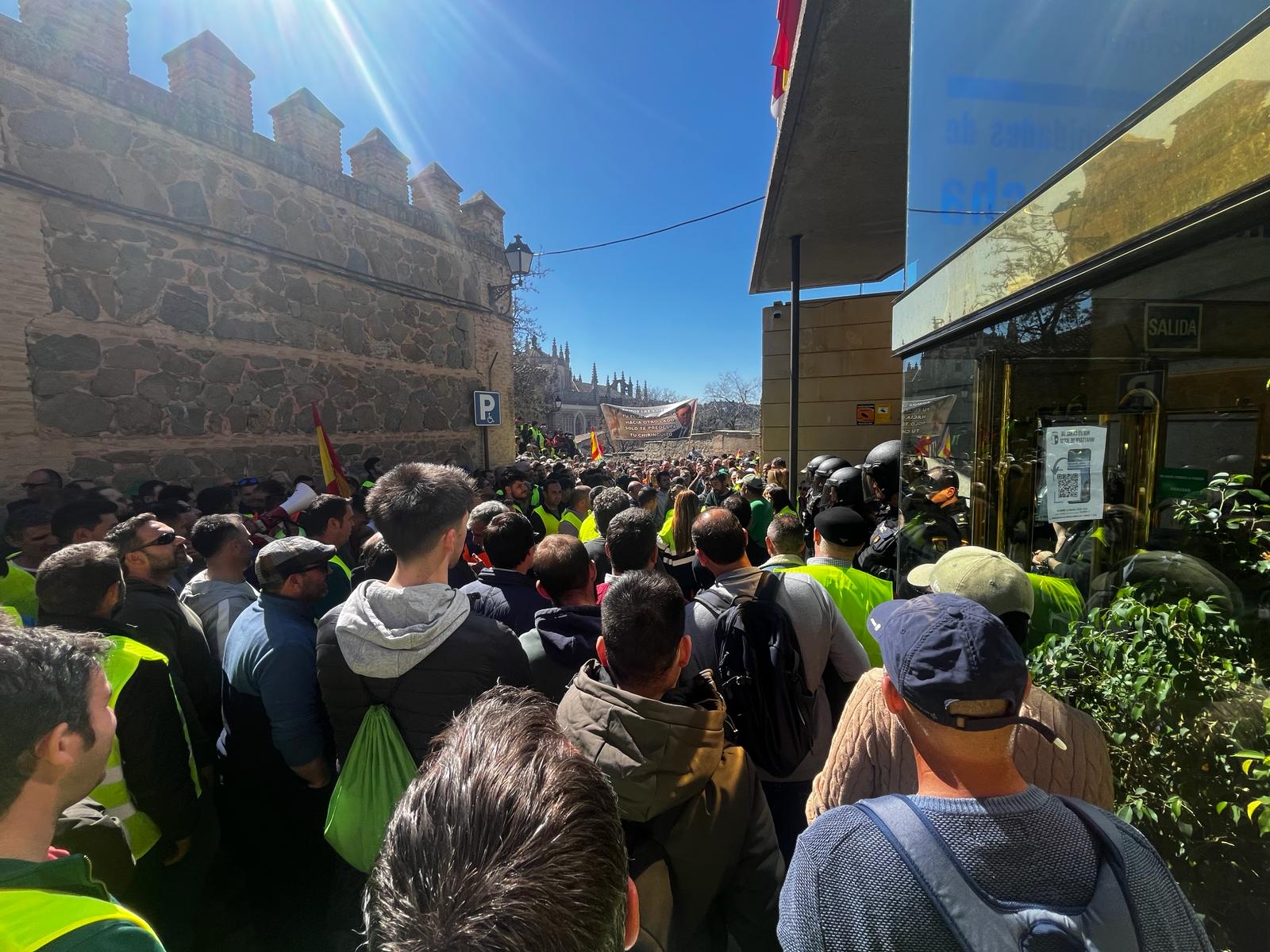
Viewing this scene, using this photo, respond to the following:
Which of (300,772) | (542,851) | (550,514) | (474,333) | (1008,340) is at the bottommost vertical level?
(300,772)

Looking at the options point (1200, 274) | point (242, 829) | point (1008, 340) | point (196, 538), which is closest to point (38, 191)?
point (196, 538)

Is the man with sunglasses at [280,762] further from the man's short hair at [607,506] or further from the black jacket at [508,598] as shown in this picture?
the man's short hair at [607,506]

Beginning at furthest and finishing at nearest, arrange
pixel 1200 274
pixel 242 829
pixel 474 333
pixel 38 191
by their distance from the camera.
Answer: pixel 474 333 → pixel 38 191 → pixel 242 829 → pixel 1200 274

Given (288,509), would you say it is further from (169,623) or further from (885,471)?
(885,471)

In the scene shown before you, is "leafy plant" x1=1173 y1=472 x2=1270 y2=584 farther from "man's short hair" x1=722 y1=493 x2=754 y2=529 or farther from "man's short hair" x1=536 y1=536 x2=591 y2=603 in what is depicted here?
"man's short hair" x1=722 y1=493 x2=754 y2=529

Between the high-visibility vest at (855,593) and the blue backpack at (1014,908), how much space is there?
178 centimetres

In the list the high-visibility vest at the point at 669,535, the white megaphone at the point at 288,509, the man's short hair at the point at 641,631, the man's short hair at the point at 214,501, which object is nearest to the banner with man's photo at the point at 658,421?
the white megaphone at the point at 288,509

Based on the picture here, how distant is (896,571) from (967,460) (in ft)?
3.41

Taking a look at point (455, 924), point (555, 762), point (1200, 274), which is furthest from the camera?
point (1200, 274)

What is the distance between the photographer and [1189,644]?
1690mm

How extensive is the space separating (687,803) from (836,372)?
8918 millimetres

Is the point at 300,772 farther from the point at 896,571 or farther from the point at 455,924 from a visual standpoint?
the point at 896,571

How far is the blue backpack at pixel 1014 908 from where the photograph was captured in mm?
823

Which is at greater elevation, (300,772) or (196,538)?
(196,538)
